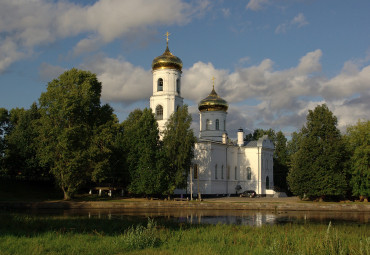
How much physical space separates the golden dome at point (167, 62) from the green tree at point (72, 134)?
403 inches

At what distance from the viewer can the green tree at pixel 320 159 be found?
4416cm

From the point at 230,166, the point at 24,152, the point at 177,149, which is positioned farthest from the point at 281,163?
the point at 24,152

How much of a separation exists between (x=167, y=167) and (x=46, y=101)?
14461 millimetres

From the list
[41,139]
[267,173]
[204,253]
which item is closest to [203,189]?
[267,173]

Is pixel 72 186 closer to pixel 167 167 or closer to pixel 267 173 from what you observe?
pixel 167 167

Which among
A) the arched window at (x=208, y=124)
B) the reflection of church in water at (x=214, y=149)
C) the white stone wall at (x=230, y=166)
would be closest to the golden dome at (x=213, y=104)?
the reflection of church in water at (x=214, y=149)

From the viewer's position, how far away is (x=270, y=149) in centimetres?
6278

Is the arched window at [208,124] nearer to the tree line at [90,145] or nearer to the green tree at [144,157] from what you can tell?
the tree line at [90,145]

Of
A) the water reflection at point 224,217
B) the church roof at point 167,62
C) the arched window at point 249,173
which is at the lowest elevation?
the water reflection at point 224,217

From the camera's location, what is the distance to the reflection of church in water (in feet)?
168

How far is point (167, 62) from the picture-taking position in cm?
5094

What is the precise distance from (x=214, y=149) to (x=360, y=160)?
722 inches

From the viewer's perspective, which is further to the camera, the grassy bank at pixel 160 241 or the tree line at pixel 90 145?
the tree line at pixel 90 145

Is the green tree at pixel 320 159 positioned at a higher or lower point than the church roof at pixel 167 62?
lower
